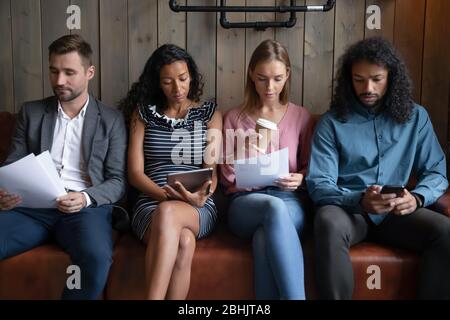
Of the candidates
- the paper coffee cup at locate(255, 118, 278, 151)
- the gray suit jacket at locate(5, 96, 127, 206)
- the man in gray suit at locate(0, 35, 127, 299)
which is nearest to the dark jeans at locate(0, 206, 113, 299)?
the man in gray suit at locate(0, 35, 127, 299)

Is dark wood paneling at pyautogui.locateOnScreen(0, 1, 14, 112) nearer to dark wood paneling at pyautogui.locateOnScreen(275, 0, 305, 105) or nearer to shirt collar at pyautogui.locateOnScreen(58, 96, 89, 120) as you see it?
shirt collar at pyautogui.locateOnScreen(58, 96, 89, 120)

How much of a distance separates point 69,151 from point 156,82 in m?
0.41

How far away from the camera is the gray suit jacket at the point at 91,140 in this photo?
1.79 meters

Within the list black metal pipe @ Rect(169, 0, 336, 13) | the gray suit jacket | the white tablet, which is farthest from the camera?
black metal pipe @ Rect(169, 0, 336, 13)

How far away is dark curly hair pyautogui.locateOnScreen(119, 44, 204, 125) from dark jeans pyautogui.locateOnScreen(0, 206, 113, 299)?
433 millimetres

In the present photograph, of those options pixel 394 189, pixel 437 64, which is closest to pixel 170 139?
pixel 394 189

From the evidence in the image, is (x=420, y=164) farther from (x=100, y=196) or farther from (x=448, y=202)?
(x=100, y=196)

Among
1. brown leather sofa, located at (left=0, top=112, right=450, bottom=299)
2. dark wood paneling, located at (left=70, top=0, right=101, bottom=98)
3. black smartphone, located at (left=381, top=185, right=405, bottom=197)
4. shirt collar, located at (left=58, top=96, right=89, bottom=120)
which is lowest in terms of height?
brown leather sofa, located at (left=0, top=112, right=450, bottom=299)

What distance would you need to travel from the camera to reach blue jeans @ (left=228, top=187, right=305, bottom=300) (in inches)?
56.9

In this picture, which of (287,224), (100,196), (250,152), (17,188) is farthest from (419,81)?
(17,188)

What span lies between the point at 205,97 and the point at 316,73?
19.3 inches

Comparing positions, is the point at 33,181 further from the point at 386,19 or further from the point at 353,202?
the point at 386,19

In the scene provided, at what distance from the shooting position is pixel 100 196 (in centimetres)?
171

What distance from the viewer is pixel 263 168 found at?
1.68 meters
